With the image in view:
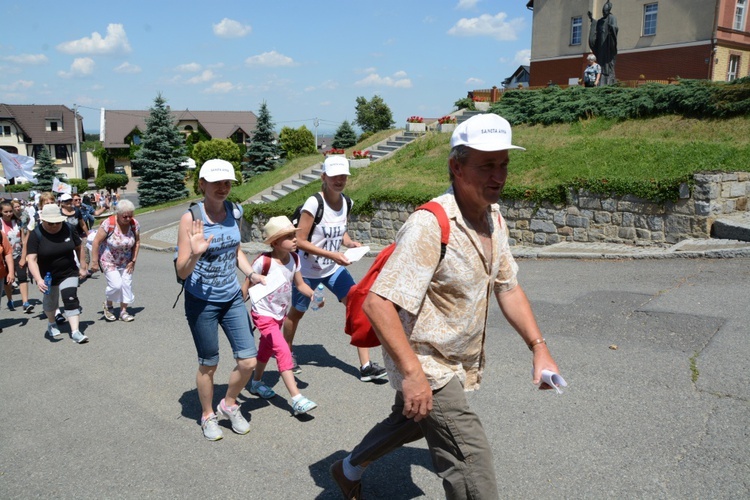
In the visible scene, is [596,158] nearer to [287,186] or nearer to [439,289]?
[439,289]

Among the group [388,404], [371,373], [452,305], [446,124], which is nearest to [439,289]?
[452,305]

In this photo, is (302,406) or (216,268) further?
(302,406)

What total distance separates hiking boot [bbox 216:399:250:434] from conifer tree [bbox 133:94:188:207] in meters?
38.7

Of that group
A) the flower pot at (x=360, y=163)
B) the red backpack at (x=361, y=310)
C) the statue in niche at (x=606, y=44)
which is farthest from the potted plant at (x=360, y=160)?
the red backpack at (x=361, y=310)

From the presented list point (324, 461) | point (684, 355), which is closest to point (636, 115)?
point (684, 355)

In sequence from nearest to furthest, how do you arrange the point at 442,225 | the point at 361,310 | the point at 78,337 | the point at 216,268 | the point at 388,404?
the point at 442,225 < the point at 361,310 < the point at 216,268 < the point at 388,404 < the point at 78,337

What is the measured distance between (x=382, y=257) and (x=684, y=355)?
13.1 feet

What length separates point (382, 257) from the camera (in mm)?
2764

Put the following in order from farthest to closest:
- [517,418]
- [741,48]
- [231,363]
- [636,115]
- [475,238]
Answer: [741,48] → [636,115] → [231,363] → [517,418] → [475,238]

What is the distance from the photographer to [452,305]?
2646 mm

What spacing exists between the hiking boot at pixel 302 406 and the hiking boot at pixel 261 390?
570 mm

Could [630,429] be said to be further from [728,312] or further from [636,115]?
[636,115]

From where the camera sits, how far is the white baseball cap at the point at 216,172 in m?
4.25

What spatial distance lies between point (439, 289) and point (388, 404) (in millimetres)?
2520
